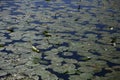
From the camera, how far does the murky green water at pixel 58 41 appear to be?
526 cm

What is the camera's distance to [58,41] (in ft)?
22.3

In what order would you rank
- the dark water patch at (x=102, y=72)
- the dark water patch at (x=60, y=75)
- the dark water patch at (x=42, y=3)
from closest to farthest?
the dark water patch at (x=60, y=75) < the dark water patch at (x=102, y=72) < the dark water patch at (x=42, y=3)

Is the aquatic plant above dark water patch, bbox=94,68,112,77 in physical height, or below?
above

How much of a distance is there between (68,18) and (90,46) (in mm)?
2612

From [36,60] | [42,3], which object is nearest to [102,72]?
[36,60]

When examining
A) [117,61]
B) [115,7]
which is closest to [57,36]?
[117,61]

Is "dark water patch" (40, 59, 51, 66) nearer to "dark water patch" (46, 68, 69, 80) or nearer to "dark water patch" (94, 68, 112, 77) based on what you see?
"dark water patch" (46, 68, 69, 80)

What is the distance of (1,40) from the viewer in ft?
21.7

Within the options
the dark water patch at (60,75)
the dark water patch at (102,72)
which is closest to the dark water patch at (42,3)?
the dark water patch at (60,75)

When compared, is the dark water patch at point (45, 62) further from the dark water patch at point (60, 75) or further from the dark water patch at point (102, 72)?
the dark water patch at point (102, 72)

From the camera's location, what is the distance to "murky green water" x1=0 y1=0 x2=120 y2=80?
526 centimetres

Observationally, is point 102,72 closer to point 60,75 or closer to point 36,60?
point 60,75

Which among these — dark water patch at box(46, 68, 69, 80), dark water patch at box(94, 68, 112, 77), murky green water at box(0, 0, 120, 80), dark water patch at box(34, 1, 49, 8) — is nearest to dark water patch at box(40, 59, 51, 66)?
murky green water at box(0, 0, 120, 80)

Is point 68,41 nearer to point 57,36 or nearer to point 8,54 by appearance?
point 57,36
